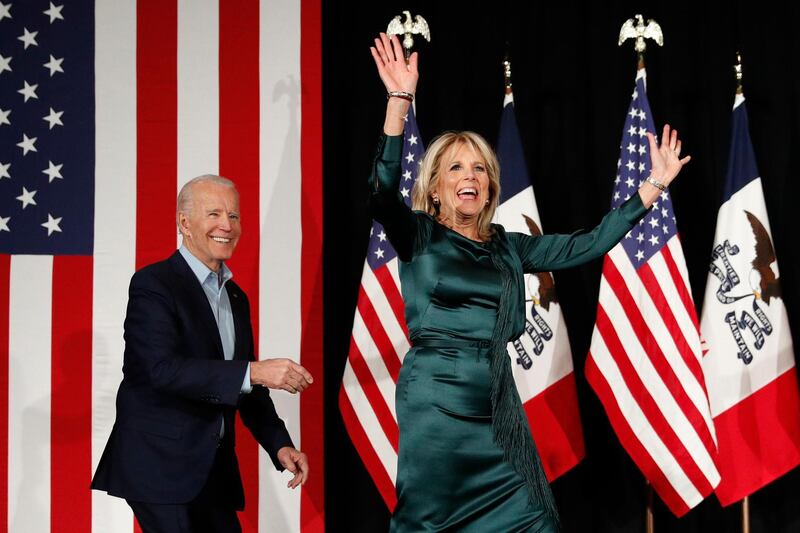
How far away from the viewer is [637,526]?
421cm

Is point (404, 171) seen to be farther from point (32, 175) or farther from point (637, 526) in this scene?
point (637, 526)

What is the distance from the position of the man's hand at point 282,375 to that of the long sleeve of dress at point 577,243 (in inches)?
31.2

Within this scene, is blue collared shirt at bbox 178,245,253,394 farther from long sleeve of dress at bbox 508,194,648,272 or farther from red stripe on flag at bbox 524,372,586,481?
red stripe on flag at bbox 524,372,586,481

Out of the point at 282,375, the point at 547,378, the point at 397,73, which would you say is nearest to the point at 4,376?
the point at 282,375

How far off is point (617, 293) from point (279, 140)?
1.60m

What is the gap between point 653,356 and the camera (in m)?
3.73

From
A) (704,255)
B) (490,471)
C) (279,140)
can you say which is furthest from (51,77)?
(704,255)

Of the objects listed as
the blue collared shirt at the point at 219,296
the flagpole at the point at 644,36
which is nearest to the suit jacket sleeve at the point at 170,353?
the blue collared shirt at the point at 219,296

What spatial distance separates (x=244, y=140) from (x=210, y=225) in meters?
1.42

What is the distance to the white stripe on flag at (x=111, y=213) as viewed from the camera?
3.86 meters

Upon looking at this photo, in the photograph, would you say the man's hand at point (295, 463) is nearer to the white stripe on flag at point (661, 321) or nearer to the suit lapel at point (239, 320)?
the suit lapel at point (239, 320)

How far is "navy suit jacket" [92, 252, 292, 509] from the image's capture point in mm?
2355

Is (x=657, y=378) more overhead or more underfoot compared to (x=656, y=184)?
more underfoot

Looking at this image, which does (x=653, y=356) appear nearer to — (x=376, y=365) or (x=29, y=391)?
(x=376, y=365)
